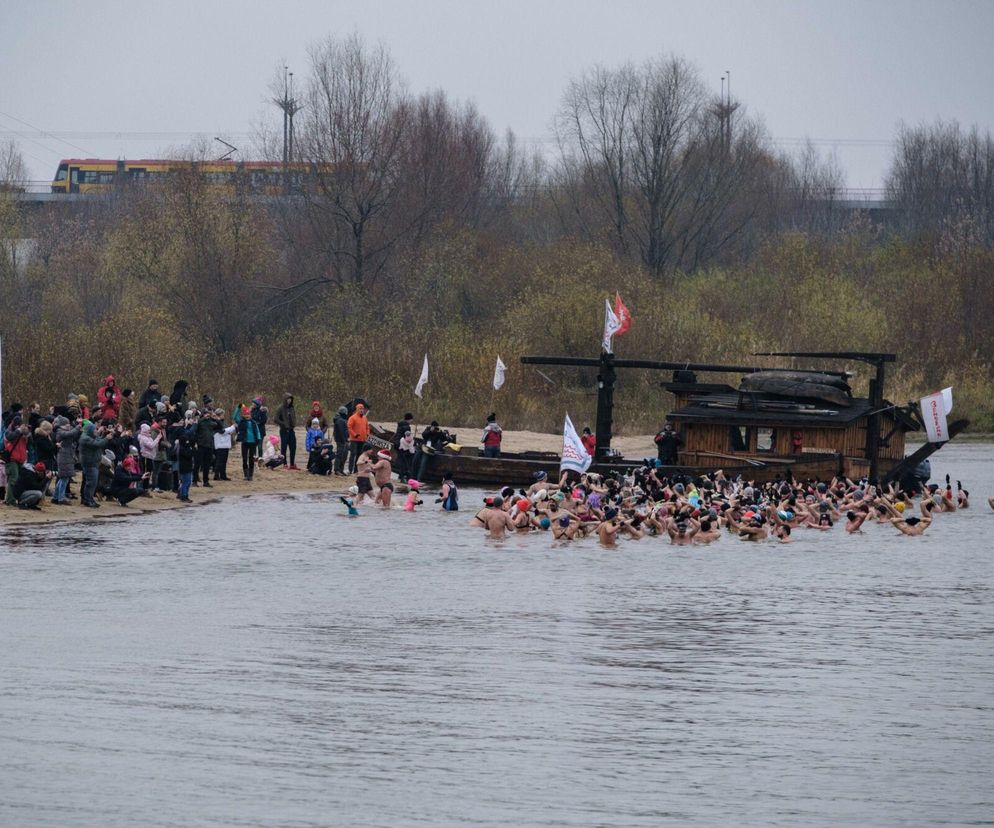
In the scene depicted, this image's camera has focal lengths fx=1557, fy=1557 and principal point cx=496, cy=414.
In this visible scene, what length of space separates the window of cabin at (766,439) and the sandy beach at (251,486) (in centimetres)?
1047

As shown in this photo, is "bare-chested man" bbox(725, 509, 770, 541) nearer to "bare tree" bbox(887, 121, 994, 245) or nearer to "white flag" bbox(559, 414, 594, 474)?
"white flag" bbox(559, 414, 594, 474)

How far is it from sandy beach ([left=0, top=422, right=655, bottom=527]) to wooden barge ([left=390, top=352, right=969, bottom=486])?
3.55m

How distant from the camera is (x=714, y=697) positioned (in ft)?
59.9

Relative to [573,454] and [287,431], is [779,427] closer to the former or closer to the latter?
[573,454]

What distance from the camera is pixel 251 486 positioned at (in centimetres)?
3722

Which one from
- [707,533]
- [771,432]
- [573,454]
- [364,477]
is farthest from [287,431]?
[707,533]

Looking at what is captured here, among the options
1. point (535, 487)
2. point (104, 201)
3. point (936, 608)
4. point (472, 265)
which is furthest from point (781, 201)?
point (936, 608)

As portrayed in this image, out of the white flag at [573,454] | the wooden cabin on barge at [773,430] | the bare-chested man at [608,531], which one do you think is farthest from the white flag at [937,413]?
the white flag at [573,454]

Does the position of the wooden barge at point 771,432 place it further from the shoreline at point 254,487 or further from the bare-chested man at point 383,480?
the shoreline at point 254,487

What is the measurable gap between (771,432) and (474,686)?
22.3m

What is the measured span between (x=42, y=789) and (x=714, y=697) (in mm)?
7806

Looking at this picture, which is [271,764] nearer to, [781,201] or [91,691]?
[91,691]

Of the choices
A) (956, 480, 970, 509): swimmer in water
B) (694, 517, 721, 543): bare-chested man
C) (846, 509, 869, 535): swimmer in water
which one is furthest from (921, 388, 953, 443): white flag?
(694, 517, 721, 543): bare-chested man

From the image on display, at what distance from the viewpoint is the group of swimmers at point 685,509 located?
32531mm
